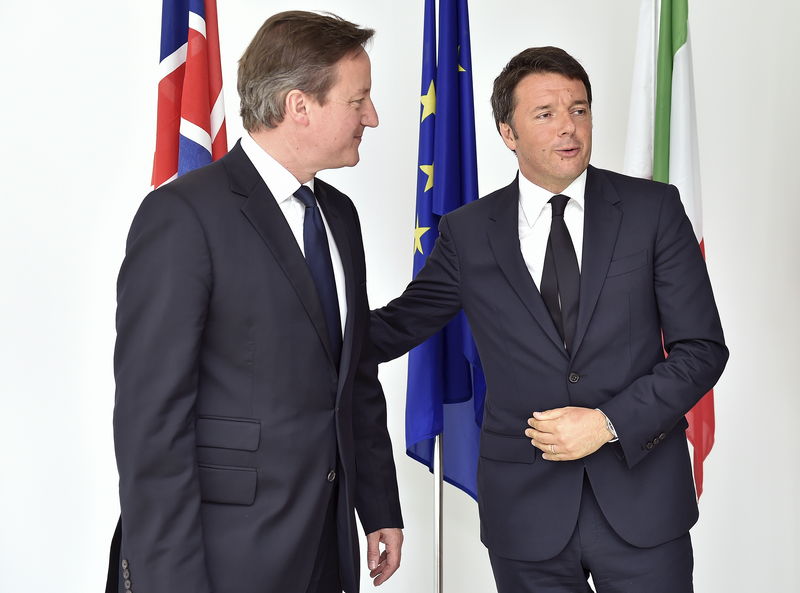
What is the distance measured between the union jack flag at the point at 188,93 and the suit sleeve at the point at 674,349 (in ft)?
4.90

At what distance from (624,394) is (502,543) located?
499mm

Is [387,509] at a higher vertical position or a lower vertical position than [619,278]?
lower

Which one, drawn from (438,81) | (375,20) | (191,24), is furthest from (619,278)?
(375,20)

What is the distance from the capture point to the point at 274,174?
192 centimetres

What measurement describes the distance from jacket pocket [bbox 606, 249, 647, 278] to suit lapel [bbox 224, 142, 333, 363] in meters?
0.75

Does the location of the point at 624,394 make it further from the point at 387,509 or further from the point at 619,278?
the point at 387,509

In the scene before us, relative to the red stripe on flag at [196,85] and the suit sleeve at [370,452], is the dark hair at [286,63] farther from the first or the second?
the red stripe on flag at [196,85]

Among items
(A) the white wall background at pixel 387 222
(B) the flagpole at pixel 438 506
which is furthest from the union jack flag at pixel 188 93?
(B) the flagpole at pixel 438 506

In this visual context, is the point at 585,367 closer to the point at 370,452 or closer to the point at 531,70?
the point at 370,452

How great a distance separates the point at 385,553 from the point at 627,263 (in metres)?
0.95

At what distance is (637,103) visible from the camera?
3.26m

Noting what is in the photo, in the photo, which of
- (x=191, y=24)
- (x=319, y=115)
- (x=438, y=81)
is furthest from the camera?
(x=438, y=81)

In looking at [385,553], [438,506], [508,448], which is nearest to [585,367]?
[508,448]

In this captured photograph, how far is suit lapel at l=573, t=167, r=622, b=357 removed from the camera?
2.13 meters
